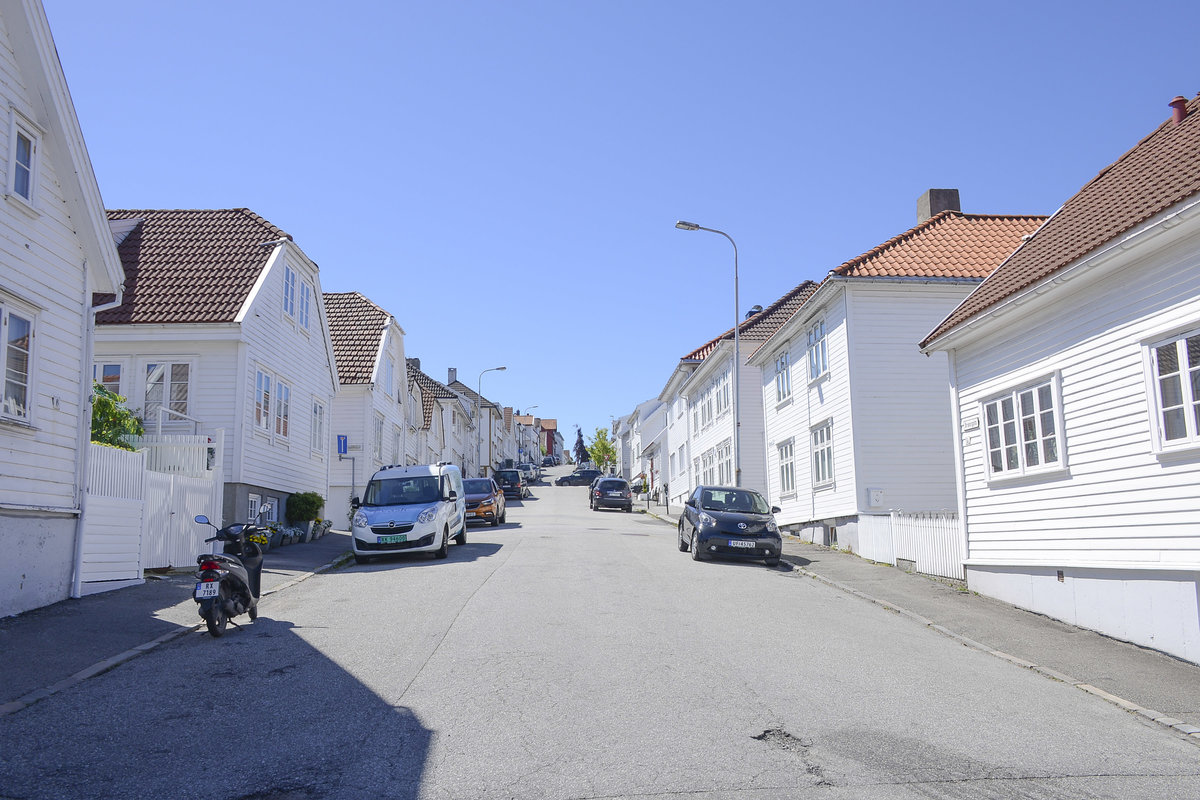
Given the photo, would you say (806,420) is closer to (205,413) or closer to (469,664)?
(205,413)

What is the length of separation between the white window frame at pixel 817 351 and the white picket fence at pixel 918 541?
15.5ft

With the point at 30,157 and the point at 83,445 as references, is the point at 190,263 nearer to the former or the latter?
the point at 30,157

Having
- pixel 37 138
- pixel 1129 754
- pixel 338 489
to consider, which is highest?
pixel 37 138

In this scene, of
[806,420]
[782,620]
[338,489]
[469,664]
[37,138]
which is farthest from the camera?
[338,489]

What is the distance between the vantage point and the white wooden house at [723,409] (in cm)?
3659

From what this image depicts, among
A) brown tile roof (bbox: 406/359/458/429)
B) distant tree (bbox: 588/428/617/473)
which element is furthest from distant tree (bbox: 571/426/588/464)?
brown tile roof (bbox: 406/359/458/429)

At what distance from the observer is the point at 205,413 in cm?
2189

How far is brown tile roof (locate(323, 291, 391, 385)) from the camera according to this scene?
3438 centimetres

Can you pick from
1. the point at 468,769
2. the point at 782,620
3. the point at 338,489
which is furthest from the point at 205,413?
the point at 468,769

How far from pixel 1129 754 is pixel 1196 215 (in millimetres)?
6075

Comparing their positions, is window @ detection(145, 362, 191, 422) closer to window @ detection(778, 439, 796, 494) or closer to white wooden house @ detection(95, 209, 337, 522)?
white wooden house @ detection(95, 209, 337, 522)

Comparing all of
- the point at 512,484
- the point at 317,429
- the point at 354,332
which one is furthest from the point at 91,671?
the point at 512,484

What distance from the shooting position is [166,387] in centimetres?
2195

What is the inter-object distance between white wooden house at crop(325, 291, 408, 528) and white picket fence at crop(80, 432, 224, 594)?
14.6m
